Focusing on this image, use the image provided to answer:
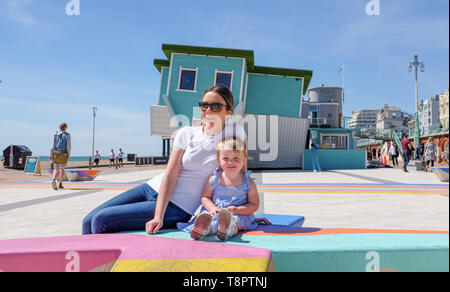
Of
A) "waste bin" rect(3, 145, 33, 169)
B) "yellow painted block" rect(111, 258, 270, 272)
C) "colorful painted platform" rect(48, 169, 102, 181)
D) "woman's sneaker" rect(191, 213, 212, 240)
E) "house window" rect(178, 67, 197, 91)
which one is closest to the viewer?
"yellow painted block" rect(111, 258, 270, 272)

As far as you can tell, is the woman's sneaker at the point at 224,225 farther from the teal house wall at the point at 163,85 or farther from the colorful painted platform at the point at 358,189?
the teal house wall at the point at 163,85

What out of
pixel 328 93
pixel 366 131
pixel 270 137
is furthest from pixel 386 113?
pixel 270 137

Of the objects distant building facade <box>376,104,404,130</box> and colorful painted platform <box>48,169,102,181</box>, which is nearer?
colorful painted platform <box>48,169,102,181</box>

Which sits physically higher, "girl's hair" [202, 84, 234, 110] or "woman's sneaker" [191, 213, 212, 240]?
"girl's hair" [202, 84, 234, 110]

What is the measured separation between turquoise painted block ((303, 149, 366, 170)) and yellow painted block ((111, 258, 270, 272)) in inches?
713

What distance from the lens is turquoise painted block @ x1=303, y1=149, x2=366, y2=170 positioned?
1908 cm

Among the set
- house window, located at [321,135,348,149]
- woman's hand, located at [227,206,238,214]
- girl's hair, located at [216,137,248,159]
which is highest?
house window, located at [321,135,348,149]

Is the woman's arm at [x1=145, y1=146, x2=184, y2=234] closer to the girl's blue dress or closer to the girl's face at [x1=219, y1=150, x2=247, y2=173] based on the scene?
the girl's blue dress

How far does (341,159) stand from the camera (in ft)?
63.2

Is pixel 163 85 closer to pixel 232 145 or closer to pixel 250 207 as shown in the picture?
pixel 232 145

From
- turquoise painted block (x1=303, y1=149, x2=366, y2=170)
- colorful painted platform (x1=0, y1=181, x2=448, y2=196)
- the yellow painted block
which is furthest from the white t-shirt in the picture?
turquoise painted block (x1=303, y1=149, x2=366, y2=170)

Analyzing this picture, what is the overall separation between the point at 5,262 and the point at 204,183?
4.54ft

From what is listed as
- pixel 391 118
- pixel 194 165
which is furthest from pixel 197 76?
pixel 391 118
